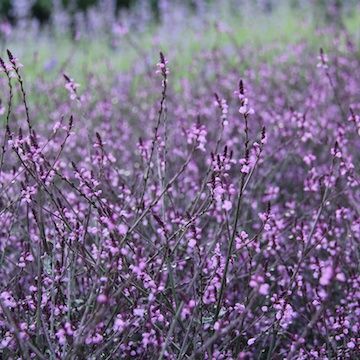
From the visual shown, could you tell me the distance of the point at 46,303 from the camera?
261cm

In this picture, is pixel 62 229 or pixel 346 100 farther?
pixel 346 100

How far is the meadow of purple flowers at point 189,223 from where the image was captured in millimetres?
2375

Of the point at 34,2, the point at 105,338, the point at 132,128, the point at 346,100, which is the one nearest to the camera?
the point at 105,338

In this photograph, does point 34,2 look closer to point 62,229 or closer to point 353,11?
point 353,11

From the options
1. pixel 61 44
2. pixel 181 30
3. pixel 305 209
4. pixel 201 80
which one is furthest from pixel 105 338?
pixel 61 44

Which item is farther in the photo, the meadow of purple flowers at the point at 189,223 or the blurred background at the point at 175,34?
the blurred background at the point at 175,34

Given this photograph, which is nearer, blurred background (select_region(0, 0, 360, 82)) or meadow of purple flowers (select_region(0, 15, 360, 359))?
meadow of purple flowers (select_region(0, 15, 360, 359))

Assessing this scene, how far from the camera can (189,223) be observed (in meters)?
2.47

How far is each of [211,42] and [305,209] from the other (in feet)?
22.3

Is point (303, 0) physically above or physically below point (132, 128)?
above

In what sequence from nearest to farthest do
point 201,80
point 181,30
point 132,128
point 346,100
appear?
point 346,100
point 132,128
point 201,80
point 181,30

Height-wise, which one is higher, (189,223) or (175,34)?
(189,223)

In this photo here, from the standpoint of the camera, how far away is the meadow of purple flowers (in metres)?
2.38

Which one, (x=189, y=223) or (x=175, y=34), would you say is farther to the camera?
(x=175, y=34)
